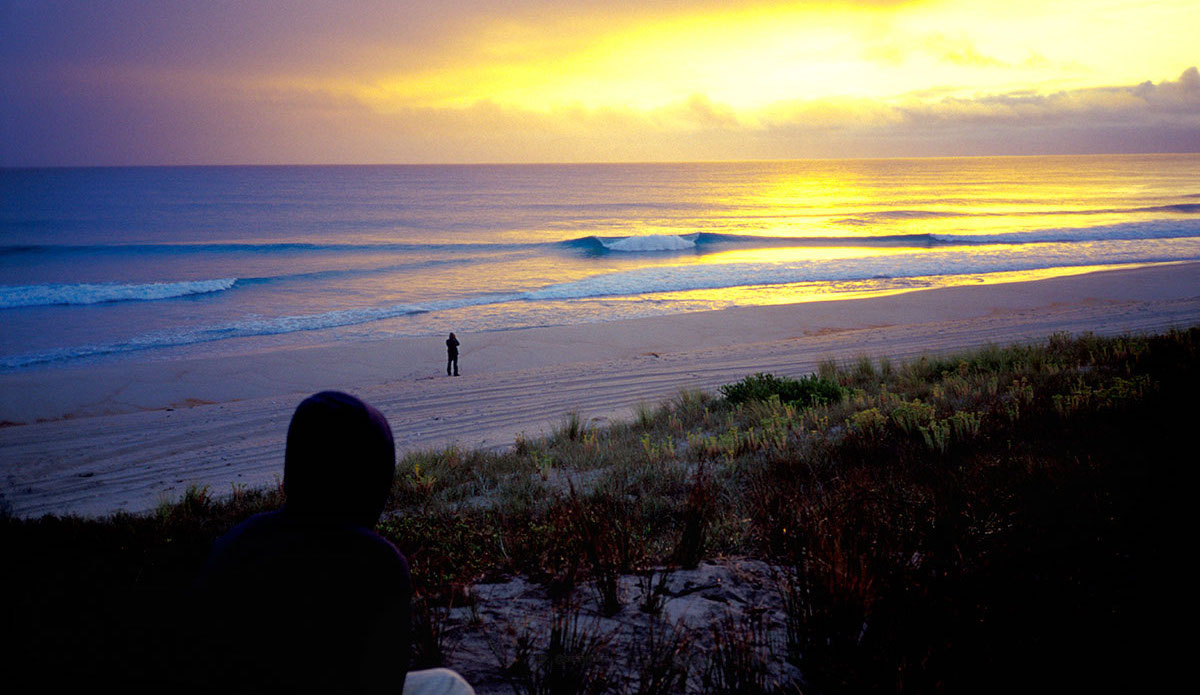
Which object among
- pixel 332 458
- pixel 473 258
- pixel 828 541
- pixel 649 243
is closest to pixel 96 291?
pixel 473 258

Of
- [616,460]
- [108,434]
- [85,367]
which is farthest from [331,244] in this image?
[616,460]

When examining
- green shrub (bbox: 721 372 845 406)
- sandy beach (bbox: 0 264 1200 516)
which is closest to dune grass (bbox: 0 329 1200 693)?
green shrub (bbox: 721 372 845 406)

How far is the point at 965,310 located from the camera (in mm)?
23609

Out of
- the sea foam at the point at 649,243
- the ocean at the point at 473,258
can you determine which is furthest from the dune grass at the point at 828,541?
the sea foam at the point at 649,243

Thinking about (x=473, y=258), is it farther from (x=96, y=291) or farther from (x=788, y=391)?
(x=788, y=391)

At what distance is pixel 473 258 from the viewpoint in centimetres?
4066

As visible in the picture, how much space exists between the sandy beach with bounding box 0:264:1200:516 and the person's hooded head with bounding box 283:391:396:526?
7804 millimetres

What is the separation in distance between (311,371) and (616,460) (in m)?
12.9

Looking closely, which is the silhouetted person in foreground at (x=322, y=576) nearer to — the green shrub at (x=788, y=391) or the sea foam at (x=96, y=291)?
the green shrub at (x=788, y=391)

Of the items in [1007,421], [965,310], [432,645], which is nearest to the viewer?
[432,645]

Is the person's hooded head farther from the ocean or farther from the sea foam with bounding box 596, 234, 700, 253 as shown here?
the sea foam with bounding box 596, 234, 700, 253

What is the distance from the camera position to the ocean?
80.2 feet

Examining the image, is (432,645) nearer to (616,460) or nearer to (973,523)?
(973,523)

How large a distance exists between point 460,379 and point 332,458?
48.6ft
